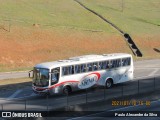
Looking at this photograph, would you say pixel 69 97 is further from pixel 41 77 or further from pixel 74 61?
pixel 74 61

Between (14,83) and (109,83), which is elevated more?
(109,83)

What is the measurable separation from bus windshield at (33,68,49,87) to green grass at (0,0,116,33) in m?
36.8

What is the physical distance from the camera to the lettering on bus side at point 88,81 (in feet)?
123

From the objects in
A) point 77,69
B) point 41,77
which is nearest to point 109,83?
point 77,69

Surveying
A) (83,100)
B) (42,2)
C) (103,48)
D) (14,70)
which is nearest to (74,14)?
(42,2)

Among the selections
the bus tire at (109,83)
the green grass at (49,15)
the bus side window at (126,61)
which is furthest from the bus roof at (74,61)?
the green grass at (49,15)

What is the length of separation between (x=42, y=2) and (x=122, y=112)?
6488cm

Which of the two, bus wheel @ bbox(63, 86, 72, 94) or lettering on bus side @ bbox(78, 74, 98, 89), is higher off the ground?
lettering on bus side @ bbox(78, 74, 98, 89)

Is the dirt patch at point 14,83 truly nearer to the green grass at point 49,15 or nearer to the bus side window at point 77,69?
the bus side window at point 77,69

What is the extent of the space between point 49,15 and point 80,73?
44617 mm

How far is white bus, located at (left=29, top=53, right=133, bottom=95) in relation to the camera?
116ft

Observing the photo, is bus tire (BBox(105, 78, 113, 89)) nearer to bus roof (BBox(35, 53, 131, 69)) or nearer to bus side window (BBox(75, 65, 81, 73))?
bus roof (BBox(35, 53, 131, 69))

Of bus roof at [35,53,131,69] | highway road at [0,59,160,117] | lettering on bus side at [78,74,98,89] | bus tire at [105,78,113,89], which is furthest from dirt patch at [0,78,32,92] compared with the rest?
→ bus tire at [105,78,113,89]

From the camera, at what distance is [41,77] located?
117ft
